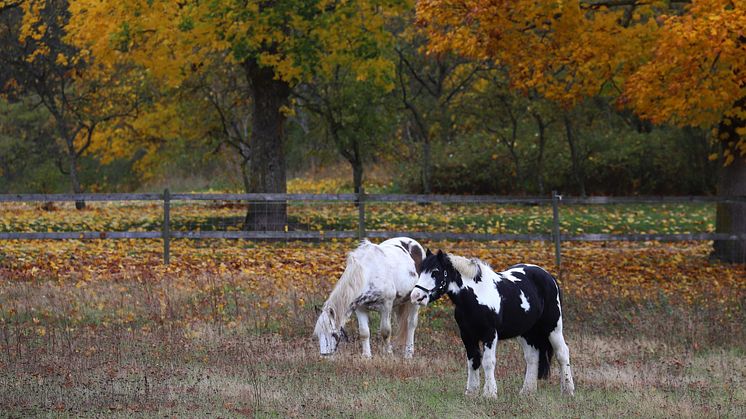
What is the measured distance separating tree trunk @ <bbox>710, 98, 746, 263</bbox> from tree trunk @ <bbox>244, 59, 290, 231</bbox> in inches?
364

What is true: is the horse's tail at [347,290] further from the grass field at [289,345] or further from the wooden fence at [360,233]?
the wooden fence at [360,233]

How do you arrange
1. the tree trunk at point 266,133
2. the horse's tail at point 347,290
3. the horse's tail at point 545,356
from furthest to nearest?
the tree trunk at point 266,133 → the horse's tail at point 347,290 → the horse's tail at point 545,356

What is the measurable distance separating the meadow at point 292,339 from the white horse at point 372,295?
298mm

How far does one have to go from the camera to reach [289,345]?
1149cm

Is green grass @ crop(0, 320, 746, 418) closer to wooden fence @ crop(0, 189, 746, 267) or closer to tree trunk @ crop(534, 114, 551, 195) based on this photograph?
wooden fence @ crop(0, 189, 746, 267)

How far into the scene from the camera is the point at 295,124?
3666 centimetres

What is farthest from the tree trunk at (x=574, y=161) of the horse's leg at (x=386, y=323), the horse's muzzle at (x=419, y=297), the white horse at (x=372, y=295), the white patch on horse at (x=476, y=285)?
the horse's muzzle at (x=419, y=297)

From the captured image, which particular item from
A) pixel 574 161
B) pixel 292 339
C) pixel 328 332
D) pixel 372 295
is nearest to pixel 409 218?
pixel 574 161

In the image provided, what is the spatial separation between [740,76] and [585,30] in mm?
3053

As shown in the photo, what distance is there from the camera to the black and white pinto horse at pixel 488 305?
8.80 m

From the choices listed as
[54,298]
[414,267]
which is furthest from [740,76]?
[54,298]

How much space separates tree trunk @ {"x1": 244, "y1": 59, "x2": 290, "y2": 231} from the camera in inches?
898

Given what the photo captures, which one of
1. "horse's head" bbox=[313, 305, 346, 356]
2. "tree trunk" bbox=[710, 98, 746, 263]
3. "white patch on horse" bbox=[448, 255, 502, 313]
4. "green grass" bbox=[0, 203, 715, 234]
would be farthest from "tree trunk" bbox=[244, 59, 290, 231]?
"white patch on horse" bbox=[448, 255, 502, 313]

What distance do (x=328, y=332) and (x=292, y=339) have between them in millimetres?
1761
